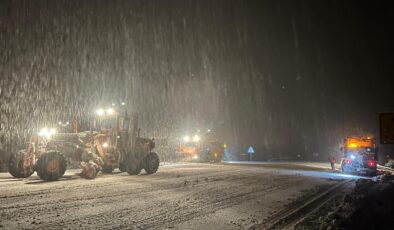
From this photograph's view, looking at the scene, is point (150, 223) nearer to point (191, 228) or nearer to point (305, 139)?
point (191, 228)

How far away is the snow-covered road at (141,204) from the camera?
8.12 meters

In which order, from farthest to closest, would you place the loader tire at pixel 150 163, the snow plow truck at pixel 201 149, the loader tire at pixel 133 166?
the snow plow truck at pixel 201 149
the loader tire at pixel 150 163
the loader tire at pixel 133 166

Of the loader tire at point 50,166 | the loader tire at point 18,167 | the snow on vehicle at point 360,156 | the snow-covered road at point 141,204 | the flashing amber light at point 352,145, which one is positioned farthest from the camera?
the flashing amber light at point 352,145

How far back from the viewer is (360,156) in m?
24.2

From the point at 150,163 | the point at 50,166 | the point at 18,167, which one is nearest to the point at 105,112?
the point at 150,163

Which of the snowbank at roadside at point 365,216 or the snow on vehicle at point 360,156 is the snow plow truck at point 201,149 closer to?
the snow on vehicle at point 360,156

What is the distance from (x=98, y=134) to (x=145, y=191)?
21.0 ft

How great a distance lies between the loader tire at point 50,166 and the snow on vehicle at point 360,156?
1818 centimetres

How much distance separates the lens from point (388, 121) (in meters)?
10.8

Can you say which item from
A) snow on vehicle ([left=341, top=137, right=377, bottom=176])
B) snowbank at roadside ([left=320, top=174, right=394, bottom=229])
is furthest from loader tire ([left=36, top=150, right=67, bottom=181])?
snow on vehicle ([left=341, top=137, right=377, bottom=176])

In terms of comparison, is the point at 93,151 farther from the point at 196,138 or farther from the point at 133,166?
the point at 196,138

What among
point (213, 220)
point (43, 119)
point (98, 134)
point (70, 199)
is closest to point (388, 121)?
point (213, 220)

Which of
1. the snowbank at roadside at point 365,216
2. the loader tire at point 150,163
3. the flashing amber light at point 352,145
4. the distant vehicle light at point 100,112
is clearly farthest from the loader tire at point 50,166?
the flashing amber light at point 352,145

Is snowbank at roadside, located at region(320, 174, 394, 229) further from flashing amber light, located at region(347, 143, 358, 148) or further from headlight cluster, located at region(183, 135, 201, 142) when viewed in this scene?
headlight cluster, located at region(183, 135, 201, 142)
